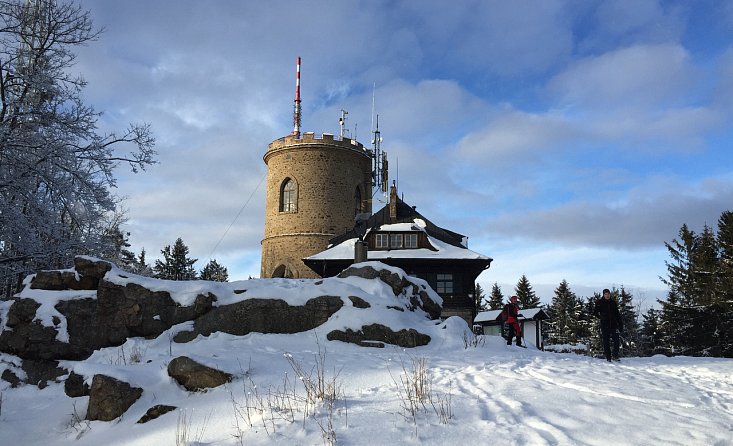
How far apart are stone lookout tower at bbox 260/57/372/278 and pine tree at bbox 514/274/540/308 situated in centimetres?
3493

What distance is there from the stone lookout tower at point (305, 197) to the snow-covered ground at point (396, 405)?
26.9 metres

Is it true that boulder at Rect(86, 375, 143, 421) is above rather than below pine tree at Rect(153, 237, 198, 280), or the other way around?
below

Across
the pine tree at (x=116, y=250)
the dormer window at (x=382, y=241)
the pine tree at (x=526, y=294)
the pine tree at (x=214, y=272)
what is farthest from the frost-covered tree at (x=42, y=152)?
the pine tree at (x=526, y=294)

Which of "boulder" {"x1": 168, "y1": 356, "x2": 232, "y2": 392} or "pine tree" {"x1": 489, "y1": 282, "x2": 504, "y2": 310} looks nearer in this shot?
"boulder" {"x1": 168, "y1": 356, "x2": 232, "y2": 392}

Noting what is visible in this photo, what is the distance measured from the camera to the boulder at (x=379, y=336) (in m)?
11.0

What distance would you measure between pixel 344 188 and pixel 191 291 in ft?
86.7

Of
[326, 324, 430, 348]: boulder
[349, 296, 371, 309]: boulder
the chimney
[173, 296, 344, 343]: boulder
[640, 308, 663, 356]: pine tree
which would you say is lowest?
[640, 308, 663, 356]: pine tree

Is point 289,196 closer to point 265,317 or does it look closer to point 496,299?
point 265,317

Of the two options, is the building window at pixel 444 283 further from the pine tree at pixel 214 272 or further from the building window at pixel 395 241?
the pine tree at pixel 214 272

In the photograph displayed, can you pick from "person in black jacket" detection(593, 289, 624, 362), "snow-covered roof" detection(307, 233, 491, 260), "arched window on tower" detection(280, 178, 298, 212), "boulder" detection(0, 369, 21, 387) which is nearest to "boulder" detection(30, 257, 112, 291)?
"boulder" detection(0, 369, 21, 387)

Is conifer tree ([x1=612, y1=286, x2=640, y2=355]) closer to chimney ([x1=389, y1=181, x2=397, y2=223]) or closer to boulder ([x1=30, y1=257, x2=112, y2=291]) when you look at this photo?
chimney ([x1=389, y1=181, x2=397, y2=223])

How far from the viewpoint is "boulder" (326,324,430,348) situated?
11.0 metres

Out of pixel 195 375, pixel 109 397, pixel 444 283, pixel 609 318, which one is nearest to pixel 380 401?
pixel 195 375

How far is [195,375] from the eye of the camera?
716 cm
